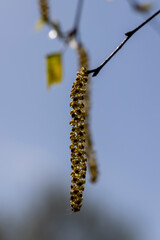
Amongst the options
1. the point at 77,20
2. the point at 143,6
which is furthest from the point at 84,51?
the point at 77,20

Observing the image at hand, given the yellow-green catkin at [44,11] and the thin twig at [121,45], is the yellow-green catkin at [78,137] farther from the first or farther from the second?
the yellow-green catkin at [44,11]

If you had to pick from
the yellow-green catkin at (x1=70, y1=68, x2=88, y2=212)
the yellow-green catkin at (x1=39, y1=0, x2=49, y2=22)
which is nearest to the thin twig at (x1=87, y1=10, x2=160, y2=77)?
the yellow-green catkin at (x1=70, y1=68, x2=88, y2=212)

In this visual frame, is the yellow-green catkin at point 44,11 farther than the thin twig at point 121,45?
Yes

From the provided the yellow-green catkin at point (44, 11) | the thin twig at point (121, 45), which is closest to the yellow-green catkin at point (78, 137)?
the thin twig at point (121, 45)

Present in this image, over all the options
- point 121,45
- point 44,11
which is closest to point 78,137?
point 121,45

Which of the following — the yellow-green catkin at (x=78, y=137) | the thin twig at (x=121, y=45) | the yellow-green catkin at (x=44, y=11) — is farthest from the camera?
the yellow-green catkin at (x=44, y=11)

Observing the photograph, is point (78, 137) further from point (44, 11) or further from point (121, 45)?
point (44, 11)

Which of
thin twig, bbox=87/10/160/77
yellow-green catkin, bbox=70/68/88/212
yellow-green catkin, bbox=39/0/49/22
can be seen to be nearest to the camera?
thin twig, bbox=87/10/160/77

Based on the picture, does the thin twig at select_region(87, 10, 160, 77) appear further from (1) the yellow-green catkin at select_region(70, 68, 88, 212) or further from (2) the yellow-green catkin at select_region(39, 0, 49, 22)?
(2) the yellow-green catkin at select_region(39, 0, 49, 22)

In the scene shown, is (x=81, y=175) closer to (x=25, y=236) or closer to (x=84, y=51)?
(x=84, y=51)
